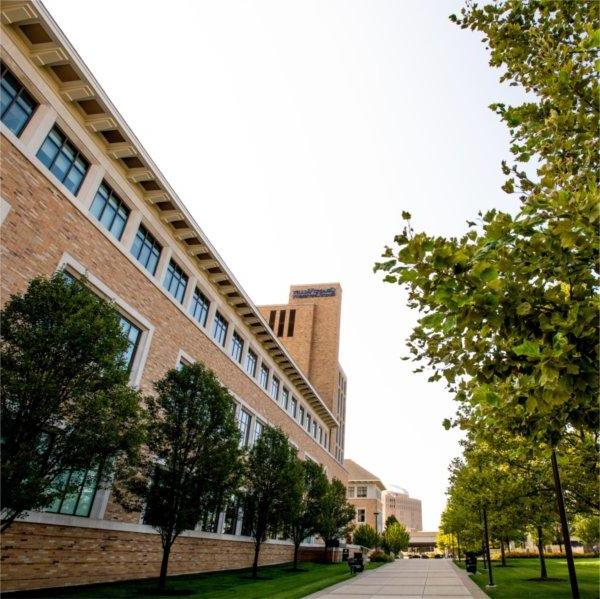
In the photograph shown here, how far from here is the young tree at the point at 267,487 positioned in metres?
21.7

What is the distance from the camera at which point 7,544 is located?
10.1 meters

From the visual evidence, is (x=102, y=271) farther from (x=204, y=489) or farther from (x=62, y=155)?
(x=204, y=489)

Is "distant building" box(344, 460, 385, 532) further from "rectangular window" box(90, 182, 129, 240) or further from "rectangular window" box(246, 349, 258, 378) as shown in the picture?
"rectangular window" box(90, 182, 129, 240)

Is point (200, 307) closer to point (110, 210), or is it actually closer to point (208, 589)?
point (110, 210)

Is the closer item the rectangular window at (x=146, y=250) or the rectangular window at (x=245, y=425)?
the rectangular window at (x=146, y=250)

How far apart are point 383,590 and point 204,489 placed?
27.6 feet

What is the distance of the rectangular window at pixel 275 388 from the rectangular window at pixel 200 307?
39.1 feet

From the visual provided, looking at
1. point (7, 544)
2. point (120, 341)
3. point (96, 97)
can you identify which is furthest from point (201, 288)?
point (7, 544)

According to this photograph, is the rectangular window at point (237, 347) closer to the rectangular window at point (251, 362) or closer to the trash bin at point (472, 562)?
the rectangular window at point (251, 362)

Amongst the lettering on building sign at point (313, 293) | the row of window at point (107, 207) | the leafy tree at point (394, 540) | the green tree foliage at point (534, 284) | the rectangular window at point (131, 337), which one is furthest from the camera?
the leafy tree at point (394, 540)

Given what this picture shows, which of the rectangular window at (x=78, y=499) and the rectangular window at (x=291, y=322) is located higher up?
the rectangular window at (x=291, y=322)

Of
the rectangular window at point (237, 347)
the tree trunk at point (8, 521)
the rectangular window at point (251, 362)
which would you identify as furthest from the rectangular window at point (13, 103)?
the rectangular window at point (251, 362)

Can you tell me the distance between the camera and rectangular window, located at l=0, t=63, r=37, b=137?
11.3m

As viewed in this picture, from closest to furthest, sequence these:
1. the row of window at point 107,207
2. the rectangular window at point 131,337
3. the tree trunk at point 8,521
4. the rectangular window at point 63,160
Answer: the tree trunk at point 8,521
the row of window at point 107,207
the rectangular window at point 63,160
the rectangular window at point 131,337
